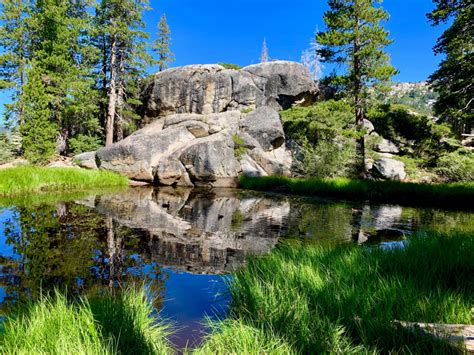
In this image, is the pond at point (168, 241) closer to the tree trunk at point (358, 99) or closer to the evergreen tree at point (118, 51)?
the tree trunk at point (358, 99)

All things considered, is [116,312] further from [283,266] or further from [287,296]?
[283,266]

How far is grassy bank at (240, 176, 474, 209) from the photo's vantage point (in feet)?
40.8

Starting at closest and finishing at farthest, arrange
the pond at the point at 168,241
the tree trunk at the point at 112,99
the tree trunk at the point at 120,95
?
the pond at the point at 168,241 → the tree trunk at the point at 112,99 → the tree trunk at the point at 120,95

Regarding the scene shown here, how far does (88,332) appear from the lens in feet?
7.55

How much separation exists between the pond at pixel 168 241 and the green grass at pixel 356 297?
0.60 m

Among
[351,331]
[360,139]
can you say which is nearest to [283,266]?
[351,331]

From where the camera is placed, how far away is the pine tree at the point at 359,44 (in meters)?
17.0

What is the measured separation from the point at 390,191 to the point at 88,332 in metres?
14.6

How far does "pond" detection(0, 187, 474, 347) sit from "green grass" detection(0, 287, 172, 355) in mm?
383

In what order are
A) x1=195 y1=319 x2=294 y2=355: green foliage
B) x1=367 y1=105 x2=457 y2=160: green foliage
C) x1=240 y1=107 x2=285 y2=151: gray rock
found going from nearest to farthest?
x1=195 y1=319 x2=294 y2=355: green foliage
x1=367 y1=105 x2=457 y2=160: green foliage
x1=240 y1=107 x2=285 y2=151: gray rock

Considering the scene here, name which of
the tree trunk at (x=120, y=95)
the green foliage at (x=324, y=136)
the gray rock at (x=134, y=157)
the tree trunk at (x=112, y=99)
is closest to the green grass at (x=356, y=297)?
the green foliage at (x=324, y=136)

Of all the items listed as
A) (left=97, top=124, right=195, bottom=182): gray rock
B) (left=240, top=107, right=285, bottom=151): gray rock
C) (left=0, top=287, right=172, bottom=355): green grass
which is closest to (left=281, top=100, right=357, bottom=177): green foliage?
(left=240, top=107, right=285, bottom=151): gray rock

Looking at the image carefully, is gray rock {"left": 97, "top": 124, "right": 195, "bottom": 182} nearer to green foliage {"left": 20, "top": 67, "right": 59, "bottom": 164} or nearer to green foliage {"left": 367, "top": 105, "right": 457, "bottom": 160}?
green foliage {"left": 20, "top": 67, "right": 59, "bottom": 164}

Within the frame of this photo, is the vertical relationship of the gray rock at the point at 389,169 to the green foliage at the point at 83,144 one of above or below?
below
